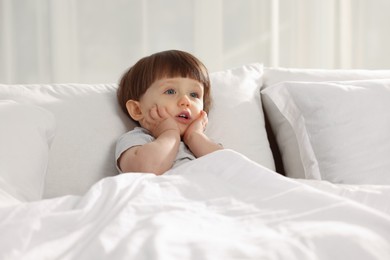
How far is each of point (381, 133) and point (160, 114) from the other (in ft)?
1.93

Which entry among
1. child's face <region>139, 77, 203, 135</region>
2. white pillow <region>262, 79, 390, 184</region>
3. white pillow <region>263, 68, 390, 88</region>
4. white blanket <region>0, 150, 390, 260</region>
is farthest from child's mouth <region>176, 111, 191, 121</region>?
white blanket <region>0, 150, 390, 260</region>

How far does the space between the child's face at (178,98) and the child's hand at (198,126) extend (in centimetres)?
1

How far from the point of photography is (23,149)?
131 cm

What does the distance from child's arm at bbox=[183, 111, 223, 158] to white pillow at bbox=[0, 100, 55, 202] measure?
39 cm

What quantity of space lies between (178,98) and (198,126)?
99 mm

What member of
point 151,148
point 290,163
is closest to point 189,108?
point 151,148

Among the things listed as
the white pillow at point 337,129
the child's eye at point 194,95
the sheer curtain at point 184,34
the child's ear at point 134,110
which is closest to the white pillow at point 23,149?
the child's ear at point 134,110

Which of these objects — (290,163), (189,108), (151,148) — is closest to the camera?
Answer: (151,148)

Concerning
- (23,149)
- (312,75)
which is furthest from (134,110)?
(312,75)

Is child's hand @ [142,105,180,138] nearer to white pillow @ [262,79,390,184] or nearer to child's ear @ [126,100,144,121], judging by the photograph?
child's ear @ [126,100,144,121]

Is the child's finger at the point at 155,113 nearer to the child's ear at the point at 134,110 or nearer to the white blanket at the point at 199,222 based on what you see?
the child's ear at the point at 134,110

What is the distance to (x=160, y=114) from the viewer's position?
5.73ft

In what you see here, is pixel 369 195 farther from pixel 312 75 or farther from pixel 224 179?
pixel 312 75

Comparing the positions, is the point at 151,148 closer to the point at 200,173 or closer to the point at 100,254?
the point at 200,173
